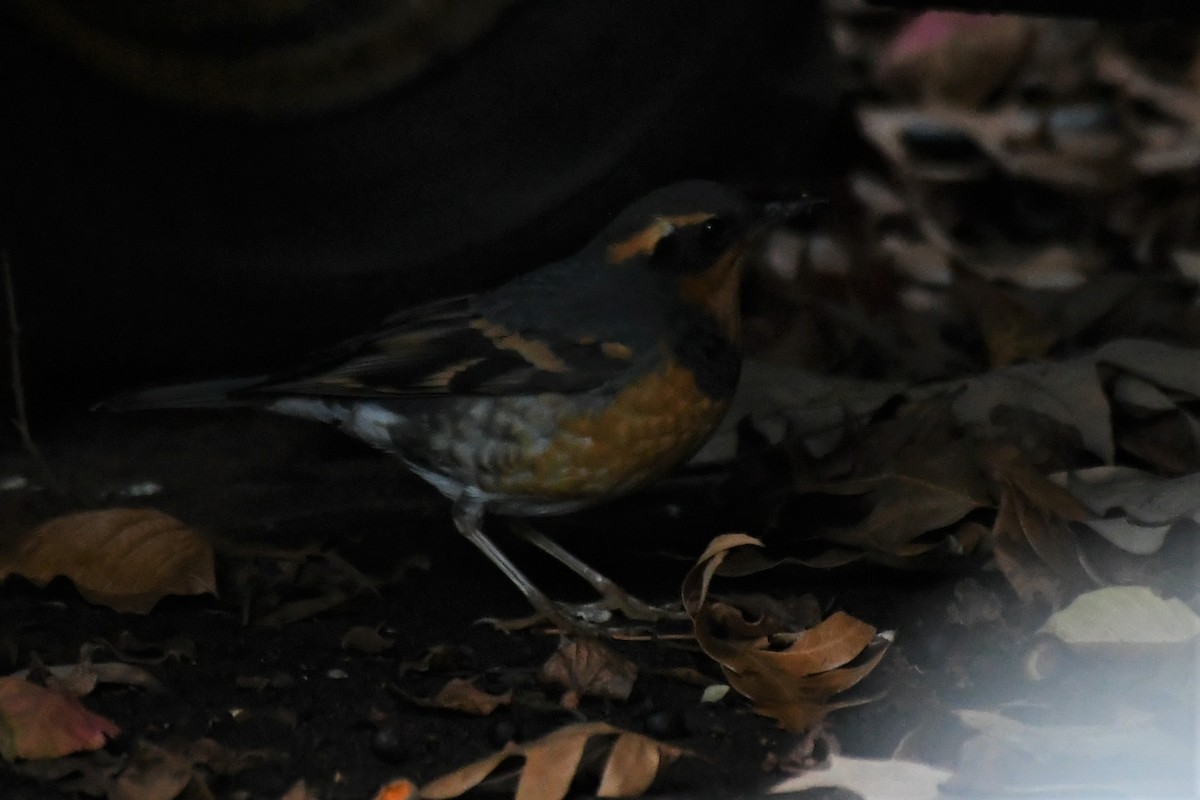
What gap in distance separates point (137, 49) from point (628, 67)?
0.85 metres

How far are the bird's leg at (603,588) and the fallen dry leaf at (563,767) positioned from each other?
439 mm

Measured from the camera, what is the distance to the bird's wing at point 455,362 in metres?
2.08

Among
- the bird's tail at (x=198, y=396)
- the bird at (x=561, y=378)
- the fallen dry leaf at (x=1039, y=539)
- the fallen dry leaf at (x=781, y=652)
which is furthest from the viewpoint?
the bird's tail at (x=198, y=396)

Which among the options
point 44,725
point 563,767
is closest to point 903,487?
point 563,767

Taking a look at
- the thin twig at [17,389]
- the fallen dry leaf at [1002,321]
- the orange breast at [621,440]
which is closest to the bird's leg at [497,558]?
the orange breast at [621,440]

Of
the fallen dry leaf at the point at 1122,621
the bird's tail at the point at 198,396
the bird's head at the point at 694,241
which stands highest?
the bird's head at the point at 694,241

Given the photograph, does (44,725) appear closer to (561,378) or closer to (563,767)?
(563,767)

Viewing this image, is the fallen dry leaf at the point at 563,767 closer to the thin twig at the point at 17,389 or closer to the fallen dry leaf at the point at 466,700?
the fallen dry leaf at the point at 466,700

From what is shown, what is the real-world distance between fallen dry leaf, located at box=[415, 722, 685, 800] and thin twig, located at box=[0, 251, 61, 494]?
1.34m

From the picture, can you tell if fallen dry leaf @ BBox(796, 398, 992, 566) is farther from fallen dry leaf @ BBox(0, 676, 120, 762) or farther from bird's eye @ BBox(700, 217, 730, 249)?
fallen dry leaf @ BBox(0, 676, 120, 762)

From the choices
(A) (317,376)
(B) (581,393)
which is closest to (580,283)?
(B) (581,393)

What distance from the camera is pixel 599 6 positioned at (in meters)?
2.53

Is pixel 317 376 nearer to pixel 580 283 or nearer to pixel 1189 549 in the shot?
pixel 580 283

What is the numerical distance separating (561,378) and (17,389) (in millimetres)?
1189
